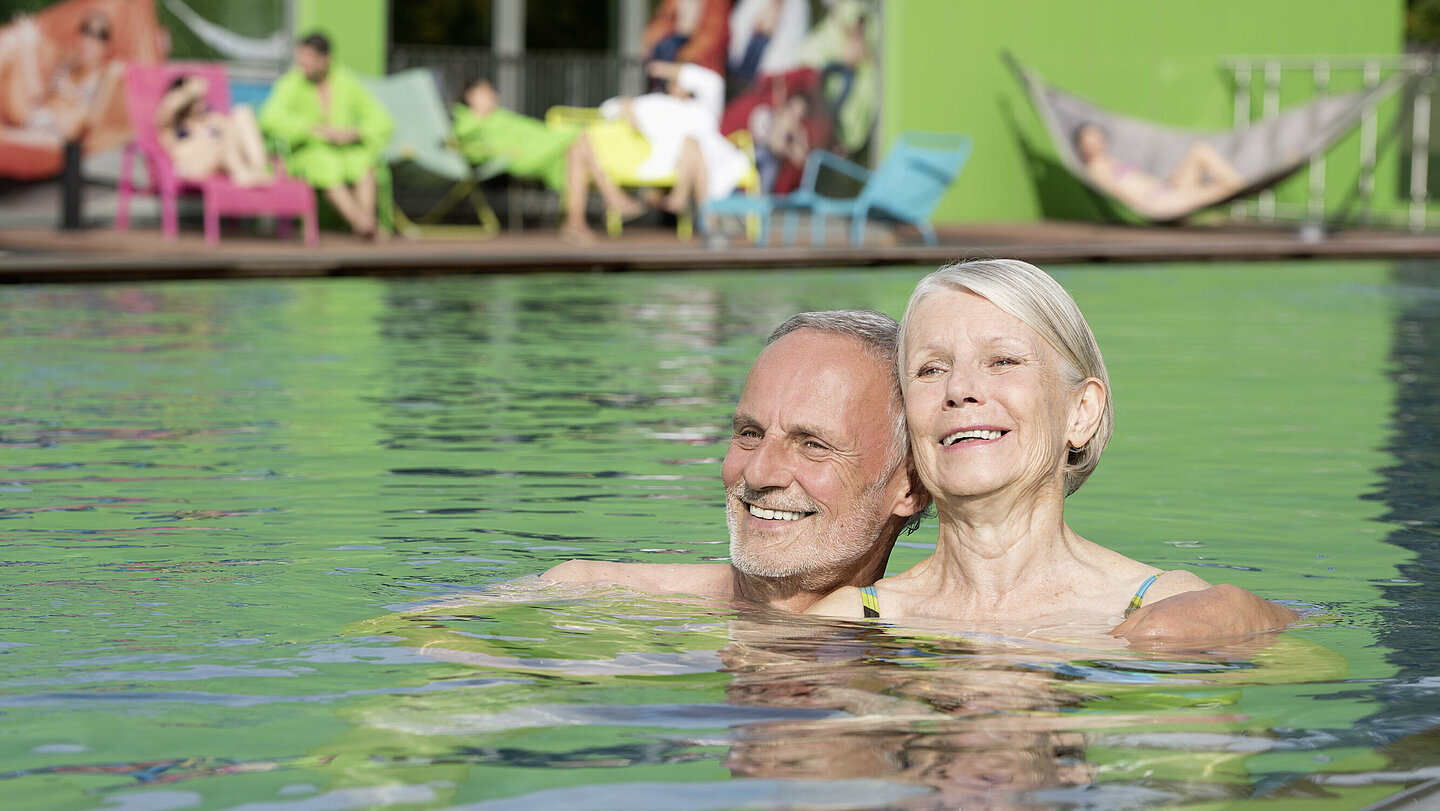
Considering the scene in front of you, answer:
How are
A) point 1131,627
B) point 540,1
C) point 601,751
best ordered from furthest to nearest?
point 540,1, point 1131,627, point 601,751

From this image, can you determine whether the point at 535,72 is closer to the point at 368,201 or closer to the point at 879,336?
the point at 368,201

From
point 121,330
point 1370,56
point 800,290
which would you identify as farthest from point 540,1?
point 1370,56

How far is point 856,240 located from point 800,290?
4015 mm

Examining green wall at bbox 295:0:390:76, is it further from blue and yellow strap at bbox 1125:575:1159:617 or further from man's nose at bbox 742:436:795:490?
blue and yellow strap at bbox 1125:575:1159:617

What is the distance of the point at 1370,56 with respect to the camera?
2256 cm

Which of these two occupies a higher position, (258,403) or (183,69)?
(183,69)

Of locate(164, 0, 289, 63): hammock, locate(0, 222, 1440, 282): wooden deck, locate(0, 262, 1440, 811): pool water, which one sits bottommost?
locate(0, 262, 1440, 811): pool water

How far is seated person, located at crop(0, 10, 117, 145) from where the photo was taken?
47.0ft

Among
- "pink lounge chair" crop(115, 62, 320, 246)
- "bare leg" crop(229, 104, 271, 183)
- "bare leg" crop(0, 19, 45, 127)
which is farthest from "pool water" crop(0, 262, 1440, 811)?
"bare leg" crop(0, 19, 45, 127)

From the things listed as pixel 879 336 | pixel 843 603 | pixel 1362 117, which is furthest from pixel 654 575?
pixel 1362 117

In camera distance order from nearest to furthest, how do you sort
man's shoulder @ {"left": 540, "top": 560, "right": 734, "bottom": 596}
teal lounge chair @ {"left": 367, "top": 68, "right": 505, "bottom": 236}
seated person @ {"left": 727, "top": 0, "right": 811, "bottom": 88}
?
man's shoulder @ {"left": 540, "top": 560, "right": 734, "bottom": 596}
teal lounge chair @ {"left": 367, "top": 68, "right": 505, "bottom": 236}
seated person @ {"left": 727, "top": 0, "right": 811, "bottom": 88}

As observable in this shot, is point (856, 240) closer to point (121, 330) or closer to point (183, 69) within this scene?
point (183, 69)

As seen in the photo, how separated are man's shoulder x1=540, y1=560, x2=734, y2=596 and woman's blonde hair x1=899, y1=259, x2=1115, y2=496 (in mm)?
791

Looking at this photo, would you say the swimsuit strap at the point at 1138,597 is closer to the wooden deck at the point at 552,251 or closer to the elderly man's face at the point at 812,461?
the elderly man's face at the point at 812,461
